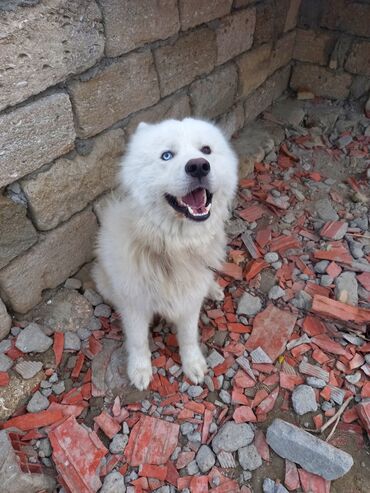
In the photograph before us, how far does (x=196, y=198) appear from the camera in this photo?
2088mm

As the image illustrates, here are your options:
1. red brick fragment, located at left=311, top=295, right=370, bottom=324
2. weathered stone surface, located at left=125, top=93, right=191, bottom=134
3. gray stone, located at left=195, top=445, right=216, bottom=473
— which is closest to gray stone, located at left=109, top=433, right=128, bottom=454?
gray stone, located at left=195, top=445, right=216, bottom=473

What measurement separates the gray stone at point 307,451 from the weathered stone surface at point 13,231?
185cm

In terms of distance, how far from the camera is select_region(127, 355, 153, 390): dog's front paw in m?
2.55

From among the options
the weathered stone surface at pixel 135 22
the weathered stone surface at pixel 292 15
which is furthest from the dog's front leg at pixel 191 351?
the weathered stone surface at pixel 292 15

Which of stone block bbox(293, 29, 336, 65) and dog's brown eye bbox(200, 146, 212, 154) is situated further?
stone block bbox(293, 29, 336, 65)

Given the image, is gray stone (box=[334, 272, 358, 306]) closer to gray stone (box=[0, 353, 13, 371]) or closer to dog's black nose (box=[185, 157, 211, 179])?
dog's black nose (box=[185, 157, 211, 179])

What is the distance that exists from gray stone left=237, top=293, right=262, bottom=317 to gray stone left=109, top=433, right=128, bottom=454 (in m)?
1.16

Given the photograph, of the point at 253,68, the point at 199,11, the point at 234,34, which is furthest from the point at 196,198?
the point at 253,68

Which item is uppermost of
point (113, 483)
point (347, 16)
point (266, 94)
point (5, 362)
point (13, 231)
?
point (347, 16)

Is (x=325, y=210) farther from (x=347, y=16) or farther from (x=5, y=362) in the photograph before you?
(x=5, y=362)

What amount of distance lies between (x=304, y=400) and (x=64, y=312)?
1697mm

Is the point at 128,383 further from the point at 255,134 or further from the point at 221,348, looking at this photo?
the point at 255,134

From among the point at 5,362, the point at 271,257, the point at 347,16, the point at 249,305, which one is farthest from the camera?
the point at 347,16

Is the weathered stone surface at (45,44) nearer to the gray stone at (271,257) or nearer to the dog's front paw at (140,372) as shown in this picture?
the dog's front paw at (140,372)
